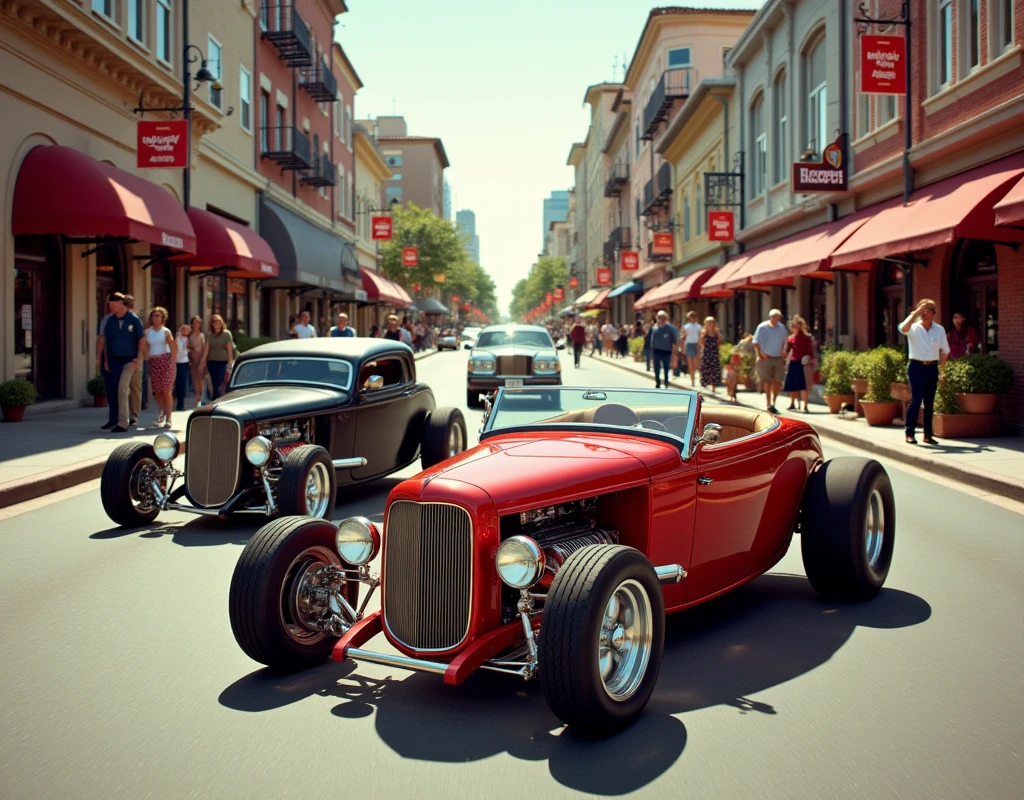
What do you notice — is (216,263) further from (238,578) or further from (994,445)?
(238,578)

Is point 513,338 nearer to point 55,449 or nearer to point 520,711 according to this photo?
point 55,449

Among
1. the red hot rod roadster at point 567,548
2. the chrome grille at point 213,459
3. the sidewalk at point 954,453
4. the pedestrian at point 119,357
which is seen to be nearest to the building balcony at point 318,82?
the pedestrian at point 119,357

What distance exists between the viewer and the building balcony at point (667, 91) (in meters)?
46.3

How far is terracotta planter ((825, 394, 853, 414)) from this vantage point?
1845cm

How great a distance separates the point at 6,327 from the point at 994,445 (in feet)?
48.4

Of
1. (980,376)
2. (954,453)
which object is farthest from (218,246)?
(954,453)

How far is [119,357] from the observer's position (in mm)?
15180

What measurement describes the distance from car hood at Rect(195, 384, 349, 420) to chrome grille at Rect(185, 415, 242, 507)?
117 mm

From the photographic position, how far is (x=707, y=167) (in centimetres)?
3925

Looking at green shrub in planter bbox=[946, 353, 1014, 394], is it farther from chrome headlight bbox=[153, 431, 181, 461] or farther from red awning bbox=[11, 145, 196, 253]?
red awning bbox=[11, 145, 196, 253]

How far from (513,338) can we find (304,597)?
1784 cm

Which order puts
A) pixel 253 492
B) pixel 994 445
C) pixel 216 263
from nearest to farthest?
pixel 253 492 < pixel 994 445 < pixel 216 263

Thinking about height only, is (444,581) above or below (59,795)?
above

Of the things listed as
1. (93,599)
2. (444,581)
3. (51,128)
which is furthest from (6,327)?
(444,581)
